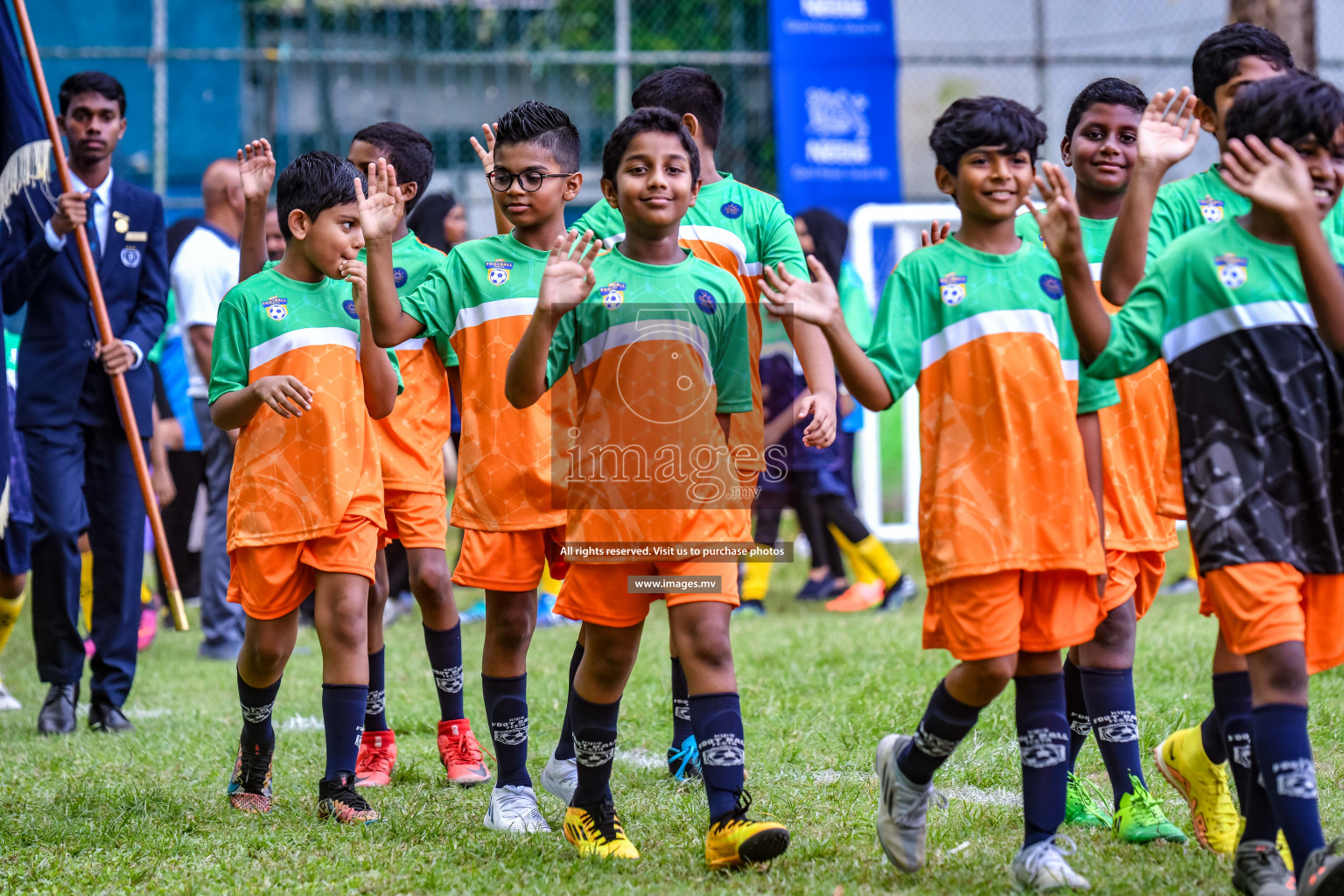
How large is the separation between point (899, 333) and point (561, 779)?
190 cm

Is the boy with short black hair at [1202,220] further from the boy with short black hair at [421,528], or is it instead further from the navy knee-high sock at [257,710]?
the navy knee-high sock at [257,710]

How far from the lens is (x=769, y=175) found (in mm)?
12844

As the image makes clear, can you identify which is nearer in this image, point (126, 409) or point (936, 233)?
point (936, 233)

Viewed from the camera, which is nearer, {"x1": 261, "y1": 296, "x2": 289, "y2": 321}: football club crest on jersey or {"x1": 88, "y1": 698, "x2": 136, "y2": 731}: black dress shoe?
{"x1": 261, "y1": 296, "x2": 289, "y2": 321}: football club crest on jersey

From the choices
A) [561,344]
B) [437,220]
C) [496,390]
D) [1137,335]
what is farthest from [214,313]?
[1137,335]

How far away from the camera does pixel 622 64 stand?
11664mm

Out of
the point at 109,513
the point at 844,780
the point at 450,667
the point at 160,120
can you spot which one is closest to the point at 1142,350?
the point at 844,780

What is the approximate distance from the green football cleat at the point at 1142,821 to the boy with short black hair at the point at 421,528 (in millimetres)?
2015

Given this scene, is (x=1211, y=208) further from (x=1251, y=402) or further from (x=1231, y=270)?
(x=1251, y=402)

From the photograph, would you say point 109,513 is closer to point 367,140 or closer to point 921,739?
point 367,140

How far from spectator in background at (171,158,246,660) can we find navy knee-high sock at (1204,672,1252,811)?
5545mm

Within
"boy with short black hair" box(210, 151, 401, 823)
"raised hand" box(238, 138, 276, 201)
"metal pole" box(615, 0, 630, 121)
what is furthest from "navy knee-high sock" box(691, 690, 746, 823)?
"metal pole" box(615, 0, 630, 121)

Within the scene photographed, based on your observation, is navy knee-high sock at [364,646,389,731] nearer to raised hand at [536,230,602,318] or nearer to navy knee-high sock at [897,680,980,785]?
raised hand at [536,230,602,318]

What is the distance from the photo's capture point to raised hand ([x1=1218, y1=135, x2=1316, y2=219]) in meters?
3.00
